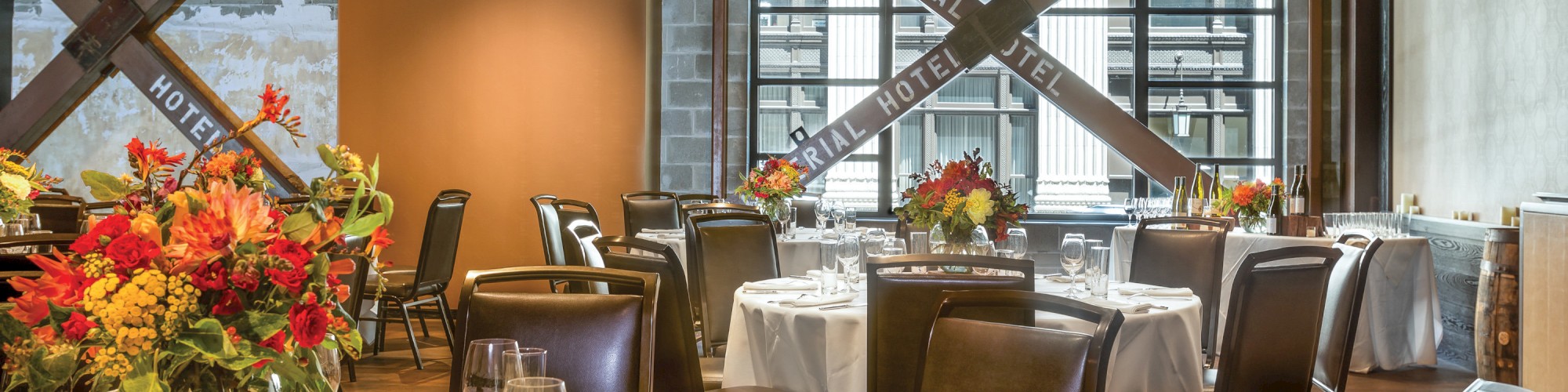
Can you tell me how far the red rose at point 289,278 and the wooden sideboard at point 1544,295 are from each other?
3.38 m

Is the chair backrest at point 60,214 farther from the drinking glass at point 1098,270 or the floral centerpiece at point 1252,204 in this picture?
the floral centerpiece at point 1252,204

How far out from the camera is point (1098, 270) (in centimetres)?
262

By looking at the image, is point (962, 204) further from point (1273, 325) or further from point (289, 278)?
point (289, 278)

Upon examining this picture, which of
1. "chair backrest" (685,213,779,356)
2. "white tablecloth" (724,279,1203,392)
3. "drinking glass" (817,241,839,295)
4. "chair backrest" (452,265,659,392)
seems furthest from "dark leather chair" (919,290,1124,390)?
"chair backrest" (685,213,779,356)

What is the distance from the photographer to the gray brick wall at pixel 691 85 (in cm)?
650

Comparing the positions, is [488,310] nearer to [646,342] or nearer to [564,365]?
[564,365]

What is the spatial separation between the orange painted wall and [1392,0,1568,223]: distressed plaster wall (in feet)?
14.6

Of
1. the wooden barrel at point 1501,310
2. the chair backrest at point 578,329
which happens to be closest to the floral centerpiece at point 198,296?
the chair backrest at point 578,329

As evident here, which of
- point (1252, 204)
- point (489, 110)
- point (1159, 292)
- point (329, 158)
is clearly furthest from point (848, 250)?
point (489, 110)

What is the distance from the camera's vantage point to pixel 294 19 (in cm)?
822

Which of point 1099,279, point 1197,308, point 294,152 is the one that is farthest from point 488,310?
point 294,152

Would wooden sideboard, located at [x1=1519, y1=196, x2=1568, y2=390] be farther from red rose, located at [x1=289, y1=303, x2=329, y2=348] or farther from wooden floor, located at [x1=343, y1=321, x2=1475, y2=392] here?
red rose, located at [x1=289, y1=303, x2=329, y2=348]

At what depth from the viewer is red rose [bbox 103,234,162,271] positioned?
0.88 m

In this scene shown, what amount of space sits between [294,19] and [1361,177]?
25.7ft
